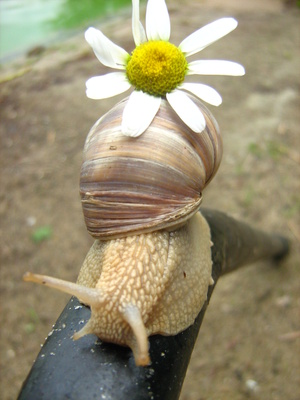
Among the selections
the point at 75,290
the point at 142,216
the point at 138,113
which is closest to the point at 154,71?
the point at 138,113

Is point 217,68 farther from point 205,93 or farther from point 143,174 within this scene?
point 143,174

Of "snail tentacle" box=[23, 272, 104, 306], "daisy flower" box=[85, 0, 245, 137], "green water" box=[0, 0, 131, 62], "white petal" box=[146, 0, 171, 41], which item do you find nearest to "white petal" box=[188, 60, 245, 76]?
"daisy flower" box=[85, 0, 245, 137]

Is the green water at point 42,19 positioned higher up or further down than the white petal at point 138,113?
further down

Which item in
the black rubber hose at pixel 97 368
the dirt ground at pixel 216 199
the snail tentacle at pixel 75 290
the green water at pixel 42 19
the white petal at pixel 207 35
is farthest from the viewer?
the green water at pixel 42 19

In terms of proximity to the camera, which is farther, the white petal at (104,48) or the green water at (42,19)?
the green water at (42,19)

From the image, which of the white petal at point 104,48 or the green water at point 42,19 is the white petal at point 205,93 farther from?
the green water at point 42,19

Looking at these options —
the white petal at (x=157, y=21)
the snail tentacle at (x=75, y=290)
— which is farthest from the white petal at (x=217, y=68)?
the snail tentacle at (x=75, y=290)

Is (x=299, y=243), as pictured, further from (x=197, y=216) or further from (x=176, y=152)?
(x=176, y=152)

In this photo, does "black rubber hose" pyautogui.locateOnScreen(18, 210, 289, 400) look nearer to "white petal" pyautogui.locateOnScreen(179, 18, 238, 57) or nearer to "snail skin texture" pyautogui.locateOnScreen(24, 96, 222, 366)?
"snail skin texture" pyautogui.locateOnScreen(24, 96, 222, 366)
